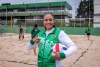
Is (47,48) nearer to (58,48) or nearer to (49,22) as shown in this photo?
(58,48)

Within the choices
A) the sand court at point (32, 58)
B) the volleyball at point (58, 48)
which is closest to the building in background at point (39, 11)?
the sand court at point (32, 58)

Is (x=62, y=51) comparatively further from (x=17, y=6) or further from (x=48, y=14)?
(x=17, y=6)

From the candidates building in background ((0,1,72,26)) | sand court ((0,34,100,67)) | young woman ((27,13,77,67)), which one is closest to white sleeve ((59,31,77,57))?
young woman ((27,13,77,67))

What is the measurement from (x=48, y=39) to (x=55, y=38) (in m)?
0.08

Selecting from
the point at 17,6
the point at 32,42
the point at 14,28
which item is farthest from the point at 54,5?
the point at 32,42

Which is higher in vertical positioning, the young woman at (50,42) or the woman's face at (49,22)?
the woman's face at (49,22)

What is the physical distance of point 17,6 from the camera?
4562 cm

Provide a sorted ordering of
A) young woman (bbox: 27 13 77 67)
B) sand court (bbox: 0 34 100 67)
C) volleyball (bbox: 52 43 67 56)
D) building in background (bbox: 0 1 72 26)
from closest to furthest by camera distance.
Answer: volleyball (bbox: 52 43 67 56) < young woman (bbox: 27 13 77 67) < sand court (bbox: 0 34 100 67) < building in background (bbox: 0 1 72 26)

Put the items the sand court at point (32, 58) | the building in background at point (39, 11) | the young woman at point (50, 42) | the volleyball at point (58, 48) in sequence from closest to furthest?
1. the volleyball at point (58, 48)
2. the young woman at point (50, 42)
3. the sand court at point (32, 58)
4. the building in background at point (39, 11)

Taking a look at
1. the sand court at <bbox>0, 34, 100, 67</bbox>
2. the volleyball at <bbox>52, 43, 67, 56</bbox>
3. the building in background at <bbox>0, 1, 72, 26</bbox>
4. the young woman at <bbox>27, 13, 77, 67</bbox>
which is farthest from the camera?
the building in background at <bbox>0, 1, 72, 26</bbox>

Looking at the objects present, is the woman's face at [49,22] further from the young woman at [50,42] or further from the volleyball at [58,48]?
the volleyball at [58,48]

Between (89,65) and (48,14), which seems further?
(89,65)

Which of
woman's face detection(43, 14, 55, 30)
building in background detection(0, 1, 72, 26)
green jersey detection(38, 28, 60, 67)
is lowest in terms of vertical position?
green jersey detection(38, 28, 60, 67)

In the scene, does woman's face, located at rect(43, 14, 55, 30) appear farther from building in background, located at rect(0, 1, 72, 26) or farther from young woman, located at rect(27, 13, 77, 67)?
building in background, located at rect(0, 1, 72, 26)
